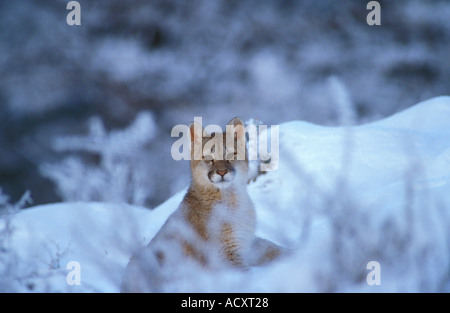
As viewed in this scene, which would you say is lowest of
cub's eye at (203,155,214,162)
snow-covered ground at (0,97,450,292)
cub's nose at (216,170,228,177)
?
snow-covered ground at (0,97,450,292)

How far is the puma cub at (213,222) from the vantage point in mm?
2855

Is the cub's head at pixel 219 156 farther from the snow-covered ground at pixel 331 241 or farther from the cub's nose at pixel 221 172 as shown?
the snow-covered ground at pixel 331 241

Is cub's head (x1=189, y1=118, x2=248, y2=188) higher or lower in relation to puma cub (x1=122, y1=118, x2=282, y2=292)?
higher

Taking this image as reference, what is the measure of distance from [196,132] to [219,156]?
270 millimetres

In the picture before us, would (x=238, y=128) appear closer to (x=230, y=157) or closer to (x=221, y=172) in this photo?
(x=230, y=157)

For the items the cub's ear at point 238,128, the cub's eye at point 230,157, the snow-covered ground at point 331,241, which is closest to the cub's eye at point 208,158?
the cub's eye at point 230,157

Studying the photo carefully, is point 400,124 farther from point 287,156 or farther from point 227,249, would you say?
point 287,156

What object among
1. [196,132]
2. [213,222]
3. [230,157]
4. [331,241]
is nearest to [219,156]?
A: [230,157]

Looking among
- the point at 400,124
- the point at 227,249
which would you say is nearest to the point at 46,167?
the point at 227,249

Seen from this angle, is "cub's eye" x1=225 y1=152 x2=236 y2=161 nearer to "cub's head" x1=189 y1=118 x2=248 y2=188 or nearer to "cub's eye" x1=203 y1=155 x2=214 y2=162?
"cub's head" x1=189 y1=118 x2=248 y2=188

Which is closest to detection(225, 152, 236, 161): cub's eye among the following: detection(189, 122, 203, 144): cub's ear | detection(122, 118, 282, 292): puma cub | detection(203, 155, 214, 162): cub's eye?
detection(122, 118, 282, 292): puma cub

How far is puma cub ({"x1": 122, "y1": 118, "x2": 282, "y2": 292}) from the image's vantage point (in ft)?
9.37

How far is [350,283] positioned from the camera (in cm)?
206
